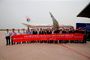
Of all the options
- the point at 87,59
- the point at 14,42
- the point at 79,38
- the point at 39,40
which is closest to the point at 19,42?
the point at 14,42

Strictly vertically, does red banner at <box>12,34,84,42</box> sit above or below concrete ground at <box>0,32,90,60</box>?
above

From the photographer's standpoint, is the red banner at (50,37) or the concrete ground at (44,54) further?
the red banner at (50,37)

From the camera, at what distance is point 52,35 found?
55.9ft

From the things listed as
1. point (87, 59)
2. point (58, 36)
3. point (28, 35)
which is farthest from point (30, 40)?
point (87, 59)

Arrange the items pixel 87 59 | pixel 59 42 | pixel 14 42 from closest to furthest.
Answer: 1. pixel 87 59
2. pixel 14 42
3. pixel 59 42

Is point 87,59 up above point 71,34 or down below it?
below

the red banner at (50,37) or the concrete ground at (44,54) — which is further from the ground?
the red banner at (50,37)

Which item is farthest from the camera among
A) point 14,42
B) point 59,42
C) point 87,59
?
point 59,42

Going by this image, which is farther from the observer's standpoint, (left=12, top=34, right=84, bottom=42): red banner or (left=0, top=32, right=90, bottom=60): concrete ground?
(left=12, top=34, right=84, bottom=42): red banner

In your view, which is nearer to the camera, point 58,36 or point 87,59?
point 87,59

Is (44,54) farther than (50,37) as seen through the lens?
No

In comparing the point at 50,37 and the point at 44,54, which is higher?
the point at 50,37

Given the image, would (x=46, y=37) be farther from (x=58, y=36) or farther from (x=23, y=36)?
(x=23, y=36)

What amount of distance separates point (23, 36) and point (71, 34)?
4876mm
